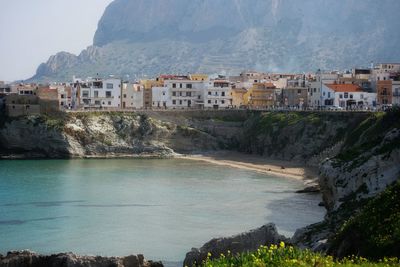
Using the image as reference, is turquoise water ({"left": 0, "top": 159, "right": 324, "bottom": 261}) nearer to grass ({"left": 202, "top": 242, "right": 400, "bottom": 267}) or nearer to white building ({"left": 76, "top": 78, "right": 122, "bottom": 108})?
grass ({"left": 202, "top": 242, "right": 400, "bottom": 267})

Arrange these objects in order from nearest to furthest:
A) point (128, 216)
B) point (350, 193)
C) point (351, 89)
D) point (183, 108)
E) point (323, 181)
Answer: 1. point (350, 193)
2. point (323, 181)
3. point (128, 216)
4. point (351, 89)
5. point (183, 108)

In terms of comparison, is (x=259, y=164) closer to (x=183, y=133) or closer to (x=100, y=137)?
(x=183, y=133)

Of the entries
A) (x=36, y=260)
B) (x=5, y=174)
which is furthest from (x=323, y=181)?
(x=5, y=174)

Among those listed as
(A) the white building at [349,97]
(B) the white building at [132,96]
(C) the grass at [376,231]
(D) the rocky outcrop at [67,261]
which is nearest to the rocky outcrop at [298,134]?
(A) the white building at [349,97]

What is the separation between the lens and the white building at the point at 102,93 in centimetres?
12425

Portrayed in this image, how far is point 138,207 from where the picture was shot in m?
61.6

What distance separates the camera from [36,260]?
1339 inches

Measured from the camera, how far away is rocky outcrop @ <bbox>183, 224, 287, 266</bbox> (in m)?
34.8

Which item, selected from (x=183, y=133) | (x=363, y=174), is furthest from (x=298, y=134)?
(x=363, y=174)

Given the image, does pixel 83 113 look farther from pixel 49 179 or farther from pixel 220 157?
pixel 49 179

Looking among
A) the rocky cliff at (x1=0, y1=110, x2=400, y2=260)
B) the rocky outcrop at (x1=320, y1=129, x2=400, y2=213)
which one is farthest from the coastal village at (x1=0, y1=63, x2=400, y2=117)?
the rocky outcrop at (x1=320, y1=129, x2=400, y2=213)

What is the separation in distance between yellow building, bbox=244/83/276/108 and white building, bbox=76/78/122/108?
73.3 feet

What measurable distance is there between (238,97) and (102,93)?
23.5 metres

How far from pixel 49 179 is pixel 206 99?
53693 mm
